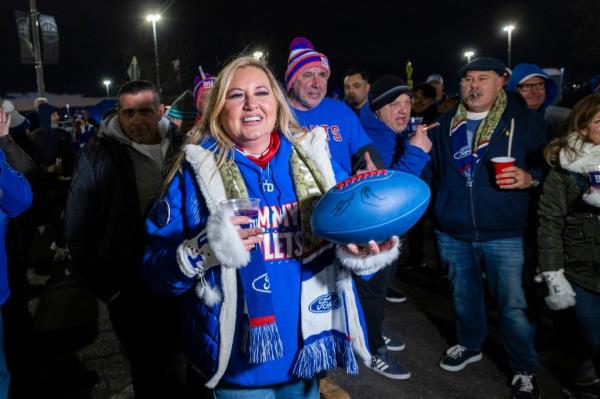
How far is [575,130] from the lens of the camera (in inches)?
135

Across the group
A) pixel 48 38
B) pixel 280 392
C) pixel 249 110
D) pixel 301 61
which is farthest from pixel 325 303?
pixel 48 38

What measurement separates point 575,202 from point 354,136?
170 cm

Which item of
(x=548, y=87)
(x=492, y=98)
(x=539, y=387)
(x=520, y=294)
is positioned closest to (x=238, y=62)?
(x=492, y=98)

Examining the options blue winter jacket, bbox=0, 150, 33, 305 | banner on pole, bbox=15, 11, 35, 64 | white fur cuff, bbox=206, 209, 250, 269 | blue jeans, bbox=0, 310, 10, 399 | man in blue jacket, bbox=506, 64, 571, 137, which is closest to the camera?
white fur cuff, bbox=206, 209, 250, 269

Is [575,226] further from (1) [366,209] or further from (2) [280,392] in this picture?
(2) [280,392]

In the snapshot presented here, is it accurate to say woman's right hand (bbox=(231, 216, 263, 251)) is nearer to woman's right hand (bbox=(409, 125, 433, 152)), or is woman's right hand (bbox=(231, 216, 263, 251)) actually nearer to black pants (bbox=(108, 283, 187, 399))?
black pants (bbox=(108, 283, 187, 399))

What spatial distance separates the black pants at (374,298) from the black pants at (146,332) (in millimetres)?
1563

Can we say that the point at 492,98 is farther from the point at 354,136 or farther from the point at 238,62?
the point at 238,62

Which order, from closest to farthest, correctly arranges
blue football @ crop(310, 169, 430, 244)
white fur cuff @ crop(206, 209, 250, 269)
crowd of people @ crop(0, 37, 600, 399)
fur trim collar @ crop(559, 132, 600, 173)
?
1. white fur cuff @ crop(206, 209, 250, 269)
2. blue football @ crop(310, 169, 430, 244)
3. crowd of people @ crop(0, 37, 600, 399)
4. fur trim collar @ crop(559, 132, 600, 173)

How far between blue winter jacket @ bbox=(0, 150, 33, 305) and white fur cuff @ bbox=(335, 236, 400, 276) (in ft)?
7.83

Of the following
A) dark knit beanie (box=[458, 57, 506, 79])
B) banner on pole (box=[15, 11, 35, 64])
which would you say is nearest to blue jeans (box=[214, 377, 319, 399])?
dark knit beanie (box=[458, 57, 506, 79])

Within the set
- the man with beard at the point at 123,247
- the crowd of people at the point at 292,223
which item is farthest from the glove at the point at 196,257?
the man with beard at the point at 123,247

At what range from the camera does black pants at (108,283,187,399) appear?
3.14 metres
